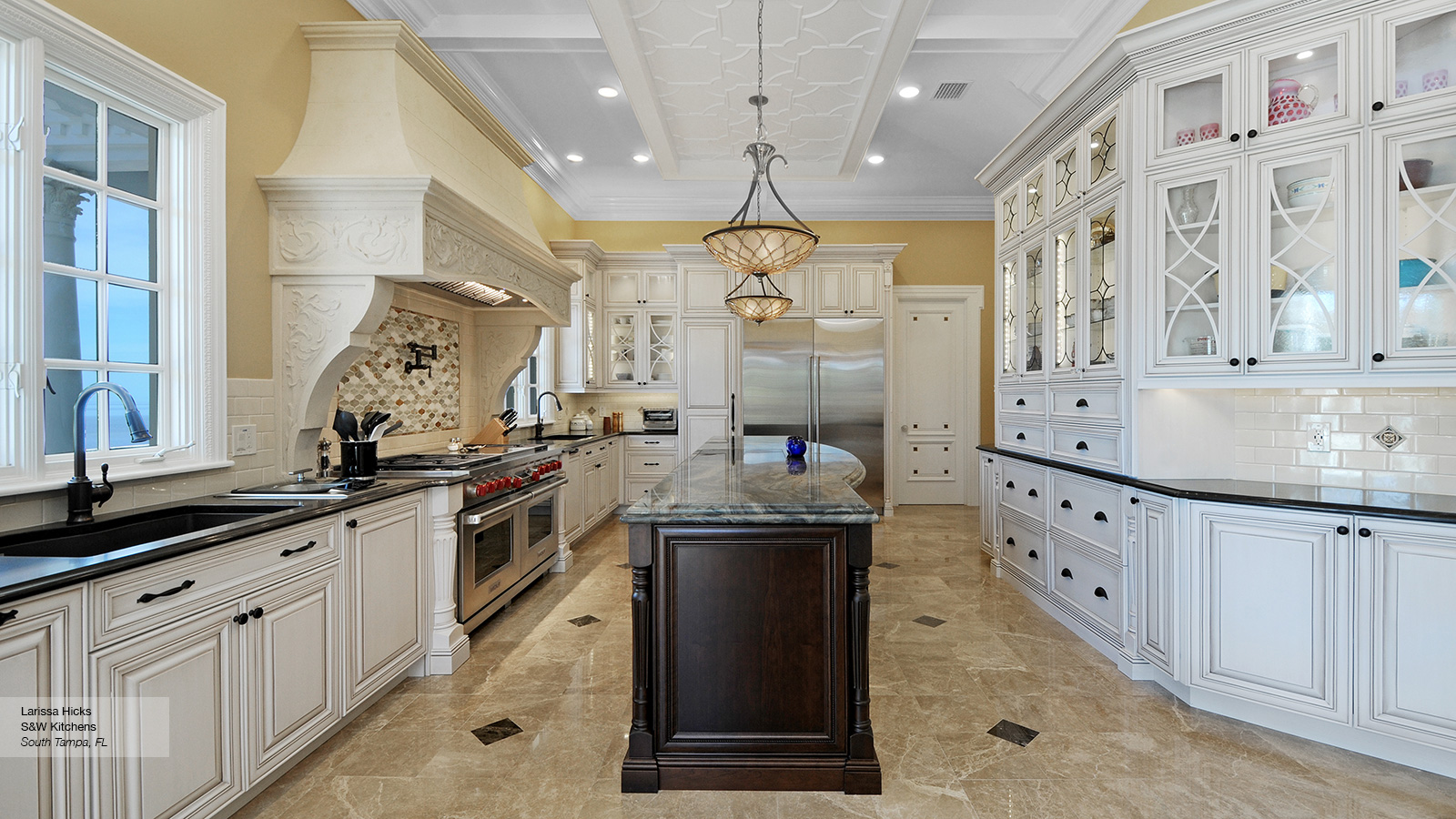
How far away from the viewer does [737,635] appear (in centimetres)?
204

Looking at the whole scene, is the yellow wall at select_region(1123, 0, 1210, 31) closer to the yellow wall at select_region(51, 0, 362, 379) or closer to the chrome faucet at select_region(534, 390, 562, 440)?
the yellow wall at select_region(51, 0, 362, 379)

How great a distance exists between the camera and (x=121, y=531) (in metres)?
1.87

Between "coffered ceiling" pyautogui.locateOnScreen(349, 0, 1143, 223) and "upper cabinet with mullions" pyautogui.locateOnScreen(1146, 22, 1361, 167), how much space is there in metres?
1.08

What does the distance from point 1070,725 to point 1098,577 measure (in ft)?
3.04

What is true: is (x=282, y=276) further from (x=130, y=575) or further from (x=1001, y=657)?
(x=1001, y=657)

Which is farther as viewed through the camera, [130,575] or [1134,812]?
[1134,812]

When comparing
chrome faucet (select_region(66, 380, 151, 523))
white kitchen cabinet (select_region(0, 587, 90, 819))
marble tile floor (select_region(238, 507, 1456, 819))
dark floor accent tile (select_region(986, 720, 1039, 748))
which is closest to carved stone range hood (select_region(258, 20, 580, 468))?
chrome faucet (select_region(66, 380, 151, 523))

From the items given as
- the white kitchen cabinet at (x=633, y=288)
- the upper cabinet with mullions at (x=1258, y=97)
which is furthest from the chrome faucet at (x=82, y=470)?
the white kitchen cabinet at (x=633, y=288)

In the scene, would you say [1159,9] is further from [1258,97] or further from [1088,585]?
[1088,585]

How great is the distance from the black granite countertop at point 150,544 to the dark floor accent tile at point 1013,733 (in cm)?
253

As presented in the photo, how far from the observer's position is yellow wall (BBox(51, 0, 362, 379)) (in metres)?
2.22

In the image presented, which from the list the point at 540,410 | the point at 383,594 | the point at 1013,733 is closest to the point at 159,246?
the point at 383,594

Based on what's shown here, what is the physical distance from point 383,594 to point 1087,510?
10.7 feet

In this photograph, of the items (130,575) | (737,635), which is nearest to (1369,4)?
(737,635)
